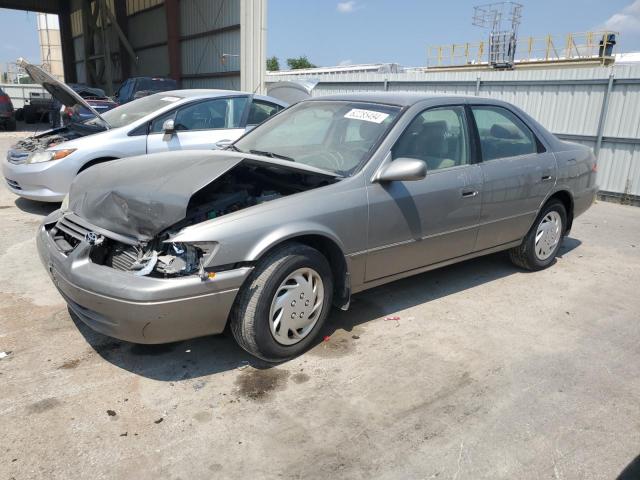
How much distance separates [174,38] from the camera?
2200cm

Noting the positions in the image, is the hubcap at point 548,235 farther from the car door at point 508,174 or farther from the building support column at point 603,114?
the building support column at point 603,114

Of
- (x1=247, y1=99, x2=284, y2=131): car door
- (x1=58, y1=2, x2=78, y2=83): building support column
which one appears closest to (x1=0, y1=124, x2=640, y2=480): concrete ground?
(x1=247, y1=99, x2=284, y2=131): car door

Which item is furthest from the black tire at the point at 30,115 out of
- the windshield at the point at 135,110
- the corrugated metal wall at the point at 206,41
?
the windshield at the point at 135,110

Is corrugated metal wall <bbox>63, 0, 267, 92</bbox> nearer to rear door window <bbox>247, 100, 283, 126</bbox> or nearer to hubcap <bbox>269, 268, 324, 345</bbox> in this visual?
rear door window <bbox>247, 100, 283, 126</bbox>

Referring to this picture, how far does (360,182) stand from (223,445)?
6.06 feet

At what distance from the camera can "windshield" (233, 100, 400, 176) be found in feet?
12.2

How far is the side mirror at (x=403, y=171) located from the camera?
3383mm

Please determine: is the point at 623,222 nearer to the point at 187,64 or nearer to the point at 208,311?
the point at 208,311

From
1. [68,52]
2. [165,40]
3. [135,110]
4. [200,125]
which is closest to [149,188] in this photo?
[200,125]

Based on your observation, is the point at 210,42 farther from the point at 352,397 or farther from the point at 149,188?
the point at 352,397

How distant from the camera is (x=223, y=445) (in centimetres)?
253

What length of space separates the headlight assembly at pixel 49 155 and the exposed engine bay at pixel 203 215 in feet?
11.7

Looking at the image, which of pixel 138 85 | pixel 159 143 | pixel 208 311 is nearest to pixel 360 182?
pixel 208 311

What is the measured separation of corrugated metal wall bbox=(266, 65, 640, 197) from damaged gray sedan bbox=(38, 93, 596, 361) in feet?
17.2
